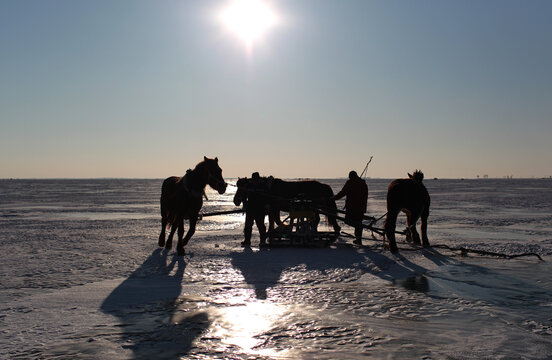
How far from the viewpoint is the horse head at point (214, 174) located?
397 inches

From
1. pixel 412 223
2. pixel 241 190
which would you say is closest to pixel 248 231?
pixel 241 190

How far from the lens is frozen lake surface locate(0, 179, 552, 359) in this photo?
4309 mm

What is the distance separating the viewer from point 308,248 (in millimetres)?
10883

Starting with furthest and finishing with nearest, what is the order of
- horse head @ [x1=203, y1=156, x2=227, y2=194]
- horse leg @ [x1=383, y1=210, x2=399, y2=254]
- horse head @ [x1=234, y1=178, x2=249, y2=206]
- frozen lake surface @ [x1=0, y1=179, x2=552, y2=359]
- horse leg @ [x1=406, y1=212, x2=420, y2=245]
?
horse head @ [x1=234, y1=178, x2=249, y2=206]
horse leg @ [x1=406, y1=212, x2=420, y2=245]
horse head @ [x1=203, y1=156, x2=227, y2=194]
horse leg @ [x1=383, y1=210, x2=399, y2=254]
frozen lake surface @ [x1=0, y1=179, x2=552, y2=359]

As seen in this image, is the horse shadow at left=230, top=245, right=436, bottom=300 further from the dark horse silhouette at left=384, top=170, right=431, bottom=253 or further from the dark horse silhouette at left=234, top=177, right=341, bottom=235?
the dark horse silhouette at left=234, top=177, right=341, bottom=235

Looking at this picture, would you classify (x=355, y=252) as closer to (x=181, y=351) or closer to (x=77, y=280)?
(x=77, y=280)

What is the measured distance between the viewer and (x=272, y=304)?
228 inches

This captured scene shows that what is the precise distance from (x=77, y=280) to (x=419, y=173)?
27.5 feet

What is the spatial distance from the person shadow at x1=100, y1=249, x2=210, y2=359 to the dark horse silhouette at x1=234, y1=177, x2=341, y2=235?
171 inches

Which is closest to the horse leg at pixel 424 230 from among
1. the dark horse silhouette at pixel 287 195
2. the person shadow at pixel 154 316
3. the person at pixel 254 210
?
the dark horse silhouette at pixel 287 195

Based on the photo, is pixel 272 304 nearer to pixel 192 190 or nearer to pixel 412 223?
pixel 192 190

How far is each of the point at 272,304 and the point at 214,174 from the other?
4931 mm

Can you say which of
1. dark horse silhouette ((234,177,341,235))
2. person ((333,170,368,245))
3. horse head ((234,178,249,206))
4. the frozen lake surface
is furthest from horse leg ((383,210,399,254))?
horse head ((234,178,249,206))

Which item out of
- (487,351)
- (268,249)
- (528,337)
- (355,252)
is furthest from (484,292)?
(268,249)
